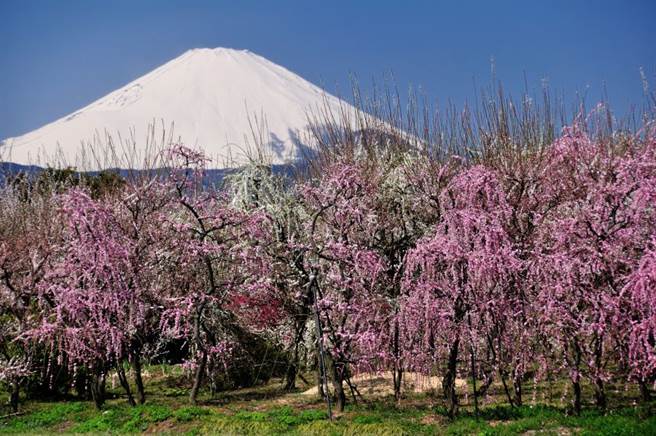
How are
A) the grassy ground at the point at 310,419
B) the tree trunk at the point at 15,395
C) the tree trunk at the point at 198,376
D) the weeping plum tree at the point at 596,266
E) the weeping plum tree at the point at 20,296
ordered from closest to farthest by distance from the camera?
the grassy ground at the point at 310,419 → the weeping plum tree at the point at 596,266 → the tree trunk at the point at 15,395 → the tree trunk at the point at 198,376 → the weeping plum tree at the point at 20,296

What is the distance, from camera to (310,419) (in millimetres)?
13289

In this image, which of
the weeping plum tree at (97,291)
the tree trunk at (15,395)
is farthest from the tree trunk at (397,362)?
the tree trunk at (15,395)

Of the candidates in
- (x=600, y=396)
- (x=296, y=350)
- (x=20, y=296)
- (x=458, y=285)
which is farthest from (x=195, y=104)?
(x=600, y=396)

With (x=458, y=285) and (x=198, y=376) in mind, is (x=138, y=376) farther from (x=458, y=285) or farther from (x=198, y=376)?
(x=458, y=285)

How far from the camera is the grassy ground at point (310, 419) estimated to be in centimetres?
1152

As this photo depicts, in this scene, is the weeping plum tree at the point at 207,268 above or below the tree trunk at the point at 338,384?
above

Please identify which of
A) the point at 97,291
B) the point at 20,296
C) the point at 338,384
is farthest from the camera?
the point at 20,296

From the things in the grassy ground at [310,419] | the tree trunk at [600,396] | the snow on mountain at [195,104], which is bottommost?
the grassy ground at [310,419]

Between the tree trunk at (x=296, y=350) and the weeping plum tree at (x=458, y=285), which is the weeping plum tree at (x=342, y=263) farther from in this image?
the weeping plum tree at (x=458, y=285)

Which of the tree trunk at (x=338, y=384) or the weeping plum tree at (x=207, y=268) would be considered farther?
the weeping plum tree at (x=207, y=268)

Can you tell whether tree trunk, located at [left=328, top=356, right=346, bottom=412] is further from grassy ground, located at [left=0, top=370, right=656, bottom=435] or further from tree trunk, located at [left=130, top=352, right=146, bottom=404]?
tree trunk, located at [left=130, top=352, right=146, bottom=404]

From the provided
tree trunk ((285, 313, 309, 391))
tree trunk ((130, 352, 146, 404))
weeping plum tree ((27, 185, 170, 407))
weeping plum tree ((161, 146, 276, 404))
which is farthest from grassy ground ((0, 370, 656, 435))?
weeping plum tree ((161, 146, 276, 404))

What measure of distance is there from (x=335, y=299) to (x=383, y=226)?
239cm

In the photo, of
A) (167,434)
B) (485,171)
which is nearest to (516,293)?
(485,171)
